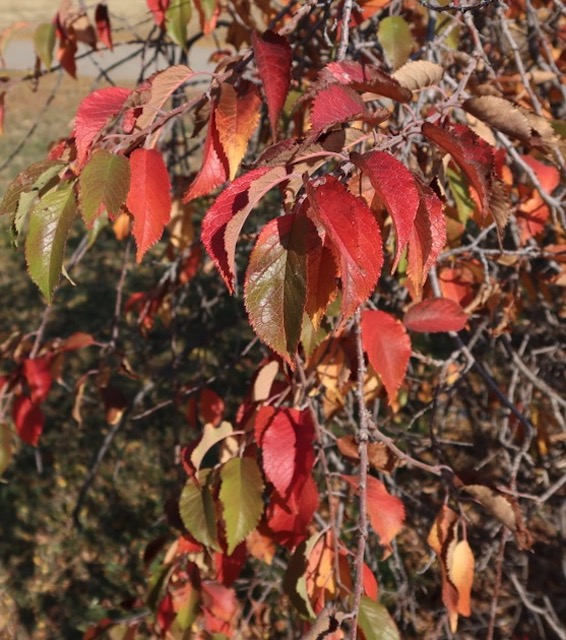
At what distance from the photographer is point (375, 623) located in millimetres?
651

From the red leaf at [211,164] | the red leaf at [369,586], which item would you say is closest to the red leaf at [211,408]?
the red leaf at [369,586]

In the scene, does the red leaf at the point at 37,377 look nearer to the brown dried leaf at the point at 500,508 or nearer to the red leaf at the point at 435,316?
the red leaf at the point at 435,316

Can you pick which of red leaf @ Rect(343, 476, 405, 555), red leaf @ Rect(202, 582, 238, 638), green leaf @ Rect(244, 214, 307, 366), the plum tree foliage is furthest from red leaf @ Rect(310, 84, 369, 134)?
red leaf @ Rect(202, 582, 238, 638)

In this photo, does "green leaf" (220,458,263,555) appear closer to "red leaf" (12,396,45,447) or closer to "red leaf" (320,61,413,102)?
"red leaf" (320,61,413,102)

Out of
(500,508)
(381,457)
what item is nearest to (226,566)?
(381,457)

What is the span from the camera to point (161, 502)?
2576 mm

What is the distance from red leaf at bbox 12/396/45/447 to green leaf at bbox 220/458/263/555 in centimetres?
58

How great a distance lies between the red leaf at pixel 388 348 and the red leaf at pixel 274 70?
1.00ft

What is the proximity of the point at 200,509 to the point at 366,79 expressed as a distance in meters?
0.54

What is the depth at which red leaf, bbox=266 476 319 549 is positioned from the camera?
871 mm

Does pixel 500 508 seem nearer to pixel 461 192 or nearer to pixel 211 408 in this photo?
pixel 461 192

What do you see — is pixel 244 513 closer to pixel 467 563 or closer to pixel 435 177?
pixel 467 563

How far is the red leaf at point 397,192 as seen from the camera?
48cm

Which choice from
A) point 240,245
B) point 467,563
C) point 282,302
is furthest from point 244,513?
point 240,245
